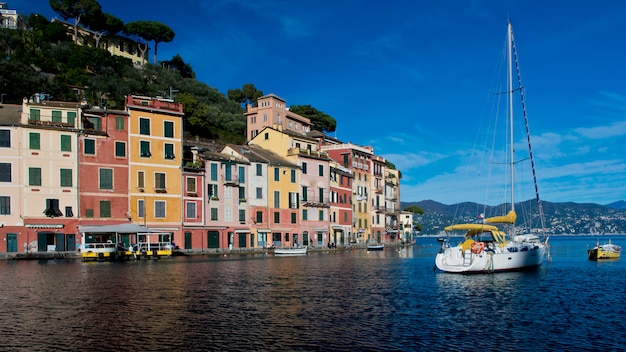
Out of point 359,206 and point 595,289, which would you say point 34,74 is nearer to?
point 359,206

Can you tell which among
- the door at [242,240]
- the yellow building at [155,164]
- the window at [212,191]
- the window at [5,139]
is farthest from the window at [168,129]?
the window at [5,139]

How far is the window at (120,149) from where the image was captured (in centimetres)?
6606

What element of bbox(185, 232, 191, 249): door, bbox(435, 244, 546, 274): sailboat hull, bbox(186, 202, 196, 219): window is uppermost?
bbox(186, 202, 196, 219): window

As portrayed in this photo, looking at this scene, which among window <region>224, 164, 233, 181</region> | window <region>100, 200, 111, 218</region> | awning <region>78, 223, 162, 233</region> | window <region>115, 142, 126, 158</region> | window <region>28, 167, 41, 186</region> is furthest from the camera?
window <region>224, 164, 233, 181</region>

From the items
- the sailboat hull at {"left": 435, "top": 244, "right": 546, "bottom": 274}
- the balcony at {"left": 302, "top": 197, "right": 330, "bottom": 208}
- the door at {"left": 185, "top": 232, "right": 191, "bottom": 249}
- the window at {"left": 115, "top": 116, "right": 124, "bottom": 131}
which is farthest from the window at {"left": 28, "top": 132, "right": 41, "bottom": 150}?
the sailboat hull at {"left": 435, "top": 244, "right": 546, "bottom": 274}

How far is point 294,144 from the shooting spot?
89125 mm

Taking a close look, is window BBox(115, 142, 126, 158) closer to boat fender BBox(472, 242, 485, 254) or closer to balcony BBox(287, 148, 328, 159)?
balcony BBox(287, 148, 328, 159)

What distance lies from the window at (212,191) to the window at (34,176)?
19.6 metres

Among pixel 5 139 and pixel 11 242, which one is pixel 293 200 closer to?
pixel 11 242

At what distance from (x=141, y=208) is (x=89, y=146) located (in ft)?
28.9

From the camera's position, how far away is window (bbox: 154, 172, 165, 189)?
224ft

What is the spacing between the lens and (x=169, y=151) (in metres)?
69.8

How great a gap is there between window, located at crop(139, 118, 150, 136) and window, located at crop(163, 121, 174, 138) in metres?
1.98

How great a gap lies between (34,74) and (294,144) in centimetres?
4031
